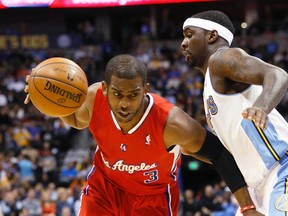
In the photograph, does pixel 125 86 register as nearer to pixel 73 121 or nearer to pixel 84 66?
pixel 73 121

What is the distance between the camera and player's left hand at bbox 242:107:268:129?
2965 mm

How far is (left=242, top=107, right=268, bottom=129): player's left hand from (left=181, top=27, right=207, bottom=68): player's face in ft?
2.85

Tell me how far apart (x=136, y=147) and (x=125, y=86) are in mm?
513

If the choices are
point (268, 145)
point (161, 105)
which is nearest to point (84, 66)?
point (161, 105)

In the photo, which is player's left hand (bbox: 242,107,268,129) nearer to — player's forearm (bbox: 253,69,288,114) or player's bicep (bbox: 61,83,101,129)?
player's forearm (bbox: 253,69,288,114)

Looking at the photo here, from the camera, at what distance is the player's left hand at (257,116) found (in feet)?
9.73

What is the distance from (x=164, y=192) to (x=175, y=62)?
36.8 feet

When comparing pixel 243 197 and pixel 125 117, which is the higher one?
pixel 125 117

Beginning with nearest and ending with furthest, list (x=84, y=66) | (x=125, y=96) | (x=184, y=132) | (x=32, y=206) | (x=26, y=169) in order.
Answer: (x=125, y=96) < (x=184, y=132) < (x=32, y=206) < (x=26, y=169) < (x=84, y=66)

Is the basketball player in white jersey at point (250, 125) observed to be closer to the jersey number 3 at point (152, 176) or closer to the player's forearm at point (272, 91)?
the player's forearm at point (272, 91)

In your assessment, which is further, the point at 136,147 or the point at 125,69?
the point at 136,147

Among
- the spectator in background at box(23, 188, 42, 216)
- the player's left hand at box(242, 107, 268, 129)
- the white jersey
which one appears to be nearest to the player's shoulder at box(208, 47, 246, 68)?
the white jersey

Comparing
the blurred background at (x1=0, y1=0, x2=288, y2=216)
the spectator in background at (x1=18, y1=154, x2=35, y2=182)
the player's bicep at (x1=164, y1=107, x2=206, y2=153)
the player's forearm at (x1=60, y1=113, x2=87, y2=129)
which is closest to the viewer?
the player's bicep at (x1=164, y1=107, x2=206, y2=153)

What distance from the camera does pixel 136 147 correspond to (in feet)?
13.5
